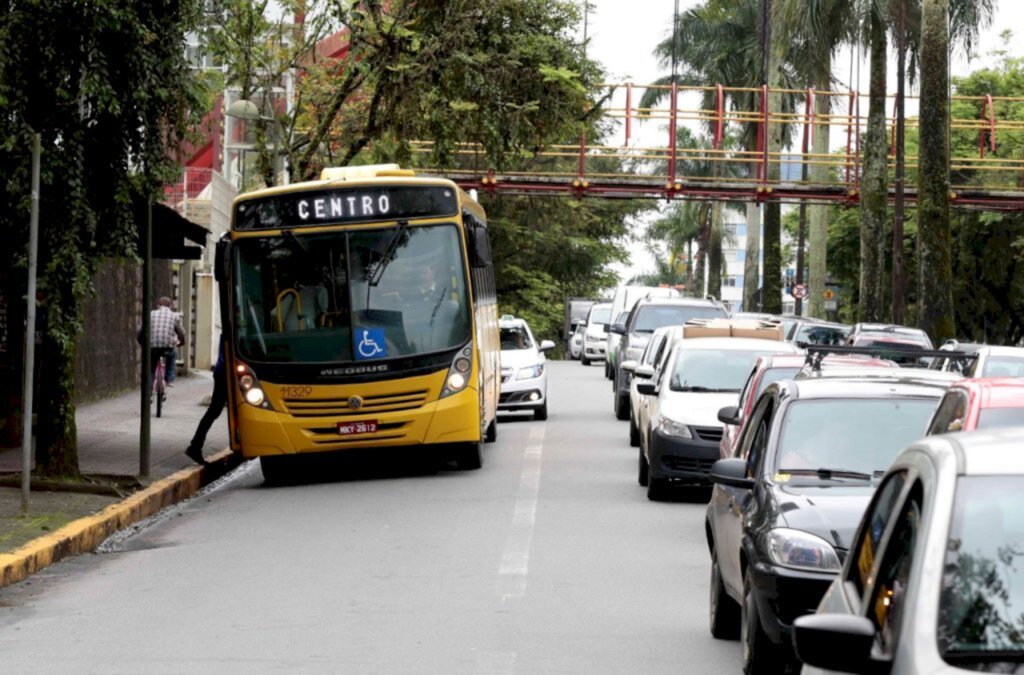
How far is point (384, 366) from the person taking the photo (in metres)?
19.0

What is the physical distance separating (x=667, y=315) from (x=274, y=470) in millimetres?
14588

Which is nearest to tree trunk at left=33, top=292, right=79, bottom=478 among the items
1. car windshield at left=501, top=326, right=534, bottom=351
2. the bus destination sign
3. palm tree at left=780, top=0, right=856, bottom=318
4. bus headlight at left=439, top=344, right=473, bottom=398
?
the bus destination sign

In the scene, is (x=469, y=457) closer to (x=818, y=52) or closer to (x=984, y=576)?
(x=984, y=576)

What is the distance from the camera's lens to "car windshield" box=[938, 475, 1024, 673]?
4.16 meters

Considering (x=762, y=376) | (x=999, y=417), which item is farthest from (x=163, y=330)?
(x=999, y=417)

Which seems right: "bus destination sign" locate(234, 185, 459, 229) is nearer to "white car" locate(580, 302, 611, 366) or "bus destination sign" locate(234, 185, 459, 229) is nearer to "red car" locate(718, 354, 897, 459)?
"red car" locate(718, 354, 897, 459)

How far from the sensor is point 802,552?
27.0ft

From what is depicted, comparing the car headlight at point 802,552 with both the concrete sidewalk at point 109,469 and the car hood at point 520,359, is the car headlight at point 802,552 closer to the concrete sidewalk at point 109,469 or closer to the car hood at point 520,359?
the concrete sidewalk at point 109,469

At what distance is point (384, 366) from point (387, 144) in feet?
51.8

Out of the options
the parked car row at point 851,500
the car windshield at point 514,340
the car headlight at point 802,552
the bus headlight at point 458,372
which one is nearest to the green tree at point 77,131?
the bus headlight at point 458,372

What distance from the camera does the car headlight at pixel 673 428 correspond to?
1688cm

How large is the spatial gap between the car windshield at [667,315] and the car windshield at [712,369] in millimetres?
13970

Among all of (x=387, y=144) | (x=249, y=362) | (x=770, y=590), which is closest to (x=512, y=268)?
(x=387, y=144)

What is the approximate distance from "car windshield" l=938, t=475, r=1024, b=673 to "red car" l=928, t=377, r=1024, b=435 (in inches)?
164
